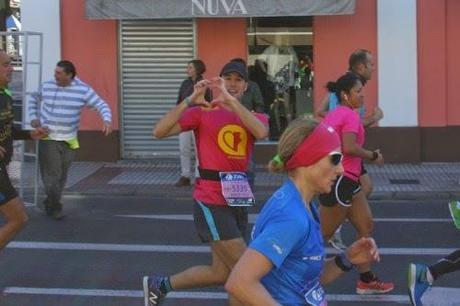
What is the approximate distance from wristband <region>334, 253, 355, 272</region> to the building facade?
1094 cm

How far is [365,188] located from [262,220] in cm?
400

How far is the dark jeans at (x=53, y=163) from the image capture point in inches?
385

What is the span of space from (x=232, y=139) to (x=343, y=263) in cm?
189

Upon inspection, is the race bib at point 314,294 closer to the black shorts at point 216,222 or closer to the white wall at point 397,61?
the black shorts at point 216,222

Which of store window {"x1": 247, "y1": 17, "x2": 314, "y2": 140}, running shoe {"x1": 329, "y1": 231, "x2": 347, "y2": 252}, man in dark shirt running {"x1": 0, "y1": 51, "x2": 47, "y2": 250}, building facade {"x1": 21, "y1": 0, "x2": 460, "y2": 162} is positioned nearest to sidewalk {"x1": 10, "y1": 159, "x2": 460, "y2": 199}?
building facade {"x1": 21, "y1": 0, "x2": 460, "y2": 162}

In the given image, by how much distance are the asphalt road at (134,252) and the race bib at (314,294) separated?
320cm

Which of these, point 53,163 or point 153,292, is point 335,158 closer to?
point 153,292

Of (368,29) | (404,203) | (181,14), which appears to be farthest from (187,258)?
(368,29)

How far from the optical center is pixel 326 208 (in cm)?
650

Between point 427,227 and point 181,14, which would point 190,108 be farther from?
point 181,14

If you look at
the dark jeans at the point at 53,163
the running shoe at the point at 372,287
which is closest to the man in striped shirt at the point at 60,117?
the dark jeans at the point at 53,163

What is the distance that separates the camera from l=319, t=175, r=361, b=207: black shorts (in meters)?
6.39

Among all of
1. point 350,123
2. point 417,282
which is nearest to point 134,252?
point 350,123

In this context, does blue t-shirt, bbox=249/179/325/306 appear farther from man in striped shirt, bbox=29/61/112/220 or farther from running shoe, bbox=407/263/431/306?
man in striped shirt, bbox=29/61/112/220
